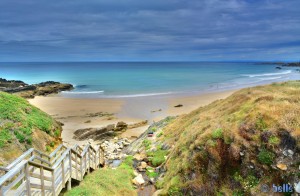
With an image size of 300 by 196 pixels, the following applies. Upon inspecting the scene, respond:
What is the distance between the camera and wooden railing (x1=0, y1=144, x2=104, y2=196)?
696cm

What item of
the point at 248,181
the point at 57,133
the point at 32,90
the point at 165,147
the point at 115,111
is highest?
the point at 32,90

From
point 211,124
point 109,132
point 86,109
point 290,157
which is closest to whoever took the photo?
point 290,157

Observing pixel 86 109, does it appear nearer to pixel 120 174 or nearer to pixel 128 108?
pixel 128 108

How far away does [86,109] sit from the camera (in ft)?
131

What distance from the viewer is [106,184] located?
38.7 ft

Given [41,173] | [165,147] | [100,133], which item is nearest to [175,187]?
[41,173]

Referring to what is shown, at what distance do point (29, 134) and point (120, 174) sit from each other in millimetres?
5724

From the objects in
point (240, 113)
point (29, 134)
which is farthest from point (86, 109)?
point (240, 113)

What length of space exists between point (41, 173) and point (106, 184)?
4387mm

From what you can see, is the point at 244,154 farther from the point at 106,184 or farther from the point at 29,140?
the point at 29,140

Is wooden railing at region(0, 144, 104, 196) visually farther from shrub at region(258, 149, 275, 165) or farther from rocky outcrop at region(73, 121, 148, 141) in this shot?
rocky outcrop at region(73, 121, 148, 141)

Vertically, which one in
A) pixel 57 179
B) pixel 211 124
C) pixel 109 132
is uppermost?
pixel 211 124

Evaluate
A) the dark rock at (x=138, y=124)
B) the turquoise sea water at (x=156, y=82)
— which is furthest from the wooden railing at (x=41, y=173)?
the turquoise sea water at (x=156, y=82)

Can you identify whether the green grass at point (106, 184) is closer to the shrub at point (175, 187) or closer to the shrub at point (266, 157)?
the shrub at point (175, 187)
